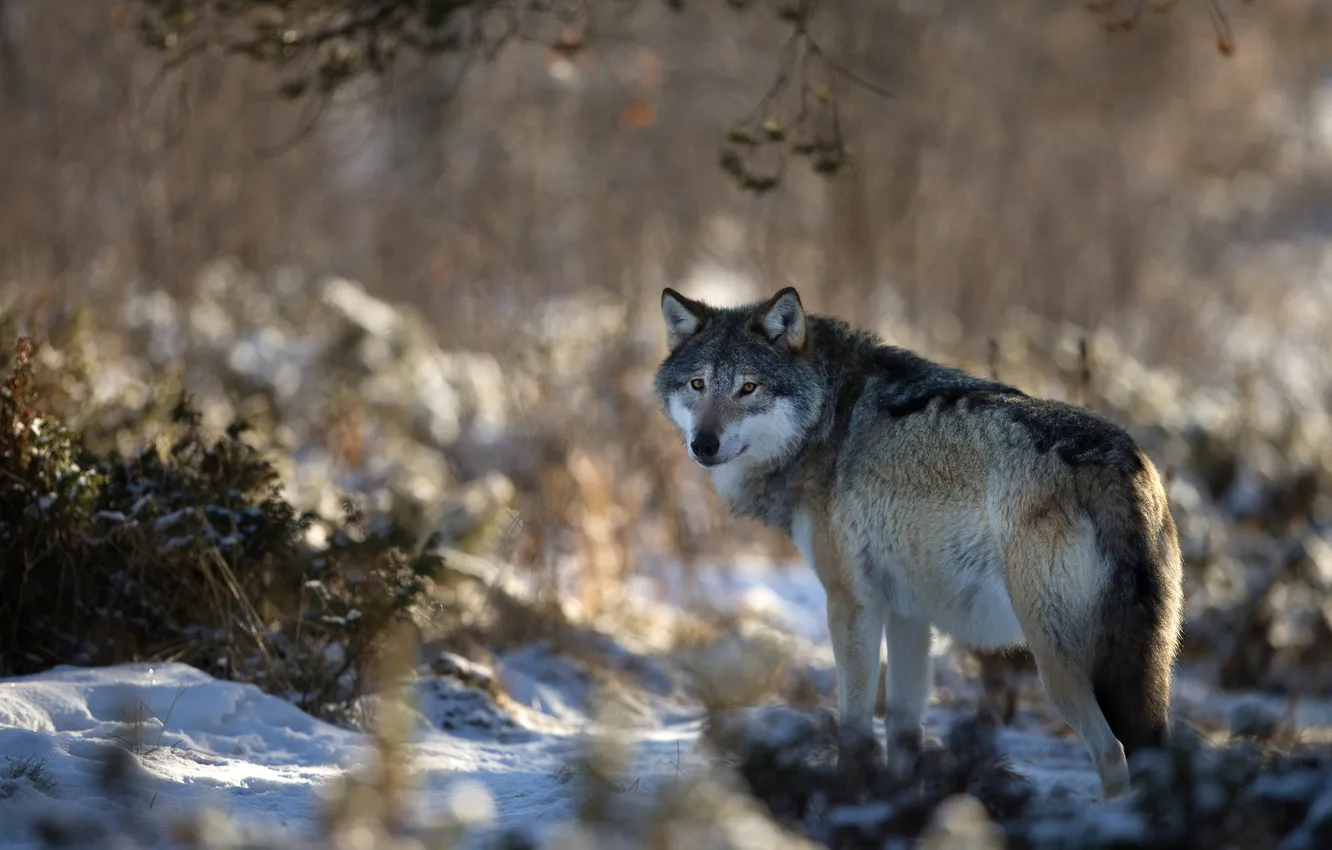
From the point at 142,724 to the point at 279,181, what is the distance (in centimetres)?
1088

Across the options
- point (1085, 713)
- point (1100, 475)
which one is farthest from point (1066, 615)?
point (1100, 475)

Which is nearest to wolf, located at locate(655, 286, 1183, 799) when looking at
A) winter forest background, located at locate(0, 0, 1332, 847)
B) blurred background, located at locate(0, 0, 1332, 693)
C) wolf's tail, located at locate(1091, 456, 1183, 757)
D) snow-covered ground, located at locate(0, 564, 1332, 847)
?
wolf's tail, located at locate(1091, 456, 1183, 757)

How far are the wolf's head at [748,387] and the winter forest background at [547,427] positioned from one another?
88 cm

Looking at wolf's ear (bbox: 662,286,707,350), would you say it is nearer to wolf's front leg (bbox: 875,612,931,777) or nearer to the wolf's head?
the wolf's head

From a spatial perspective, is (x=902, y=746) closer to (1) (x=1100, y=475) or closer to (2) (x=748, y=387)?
(1) (x=1100, y=475)

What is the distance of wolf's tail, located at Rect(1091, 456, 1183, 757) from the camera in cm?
429

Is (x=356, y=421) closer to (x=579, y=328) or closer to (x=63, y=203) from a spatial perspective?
(x=579, y=328)

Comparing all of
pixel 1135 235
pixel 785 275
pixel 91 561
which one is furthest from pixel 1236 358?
pixel 91 561

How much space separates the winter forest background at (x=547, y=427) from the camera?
419cm

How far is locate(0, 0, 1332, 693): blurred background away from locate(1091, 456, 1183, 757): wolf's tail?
294cm

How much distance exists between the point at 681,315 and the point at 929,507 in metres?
1.81

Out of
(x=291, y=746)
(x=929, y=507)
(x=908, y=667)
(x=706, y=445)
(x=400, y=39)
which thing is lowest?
(x=291, y=746)

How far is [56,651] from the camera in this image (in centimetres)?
592

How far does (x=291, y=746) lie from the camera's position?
5.43m
